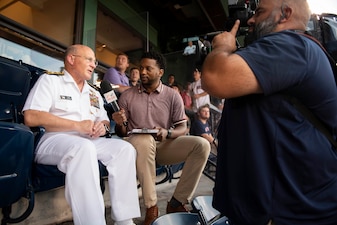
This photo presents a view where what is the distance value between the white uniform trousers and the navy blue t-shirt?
2.20 feet

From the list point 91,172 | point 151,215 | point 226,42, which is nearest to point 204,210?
point 151,215

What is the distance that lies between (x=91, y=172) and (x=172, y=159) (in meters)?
0.83

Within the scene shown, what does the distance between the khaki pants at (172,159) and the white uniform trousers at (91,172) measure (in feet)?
0.63

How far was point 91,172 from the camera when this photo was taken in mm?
1201

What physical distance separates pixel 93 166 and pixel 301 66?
0.94 meters

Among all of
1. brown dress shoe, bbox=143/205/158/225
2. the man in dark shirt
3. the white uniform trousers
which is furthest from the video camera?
brown dress shoe, bbox=143/205/158/225

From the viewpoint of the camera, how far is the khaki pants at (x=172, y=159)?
5.32 ft

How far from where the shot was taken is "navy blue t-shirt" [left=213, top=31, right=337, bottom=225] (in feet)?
2.31

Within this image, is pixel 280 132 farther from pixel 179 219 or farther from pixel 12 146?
pixel 12 146

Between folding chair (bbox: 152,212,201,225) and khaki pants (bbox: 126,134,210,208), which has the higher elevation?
khaki pants (bbox: 126,134,210,208)

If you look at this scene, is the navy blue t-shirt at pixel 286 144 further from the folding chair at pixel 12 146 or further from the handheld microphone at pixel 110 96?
the handheld microphone at pixel 110 96

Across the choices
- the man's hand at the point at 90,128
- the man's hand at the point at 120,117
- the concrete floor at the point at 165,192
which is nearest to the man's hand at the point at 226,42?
the man's hand at the point at 90,128

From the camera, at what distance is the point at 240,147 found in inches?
30.4

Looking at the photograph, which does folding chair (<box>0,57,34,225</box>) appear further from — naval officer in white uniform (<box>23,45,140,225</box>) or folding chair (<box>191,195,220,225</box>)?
folding chair (<box>191,195,220,225</box>)
